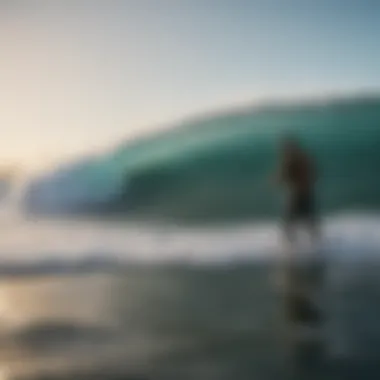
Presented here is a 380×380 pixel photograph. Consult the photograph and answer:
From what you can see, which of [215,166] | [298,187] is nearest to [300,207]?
[298,187]

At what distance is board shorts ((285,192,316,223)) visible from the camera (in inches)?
51.3

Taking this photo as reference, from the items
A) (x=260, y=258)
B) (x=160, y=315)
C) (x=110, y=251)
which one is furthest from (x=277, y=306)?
(x=110, y=251)

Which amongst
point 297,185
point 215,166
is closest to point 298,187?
point 297,185

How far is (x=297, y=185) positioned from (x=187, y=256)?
0.22 meters

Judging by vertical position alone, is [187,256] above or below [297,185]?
below

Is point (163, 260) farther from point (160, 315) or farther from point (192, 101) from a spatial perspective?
point (192, 101)

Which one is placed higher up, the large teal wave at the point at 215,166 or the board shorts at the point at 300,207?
the large teal wave at the point at 215,166

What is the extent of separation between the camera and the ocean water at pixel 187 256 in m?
1.25

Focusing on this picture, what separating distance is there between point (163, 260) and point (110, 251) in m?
0.09

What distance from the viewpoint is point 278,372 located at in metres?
1.23

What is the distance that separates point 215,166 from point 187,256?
0.16 m

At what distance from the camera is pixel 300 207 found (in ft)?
4.30

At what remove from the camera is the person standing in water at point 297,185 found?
130 cm

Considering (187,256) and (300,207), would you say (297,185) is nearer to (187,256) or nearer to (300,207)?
(300,207)
